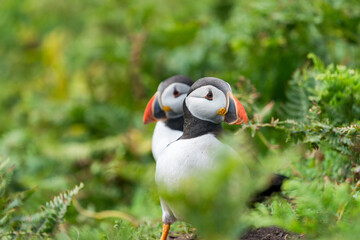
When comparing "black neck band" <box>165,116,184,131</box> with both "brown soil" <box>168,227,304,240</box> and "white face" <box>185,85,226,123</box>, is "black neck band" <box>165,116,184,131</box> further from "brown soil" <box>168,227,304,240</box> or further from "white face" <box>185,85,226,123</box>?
"brown soil" <box>168,227,304,240</box>

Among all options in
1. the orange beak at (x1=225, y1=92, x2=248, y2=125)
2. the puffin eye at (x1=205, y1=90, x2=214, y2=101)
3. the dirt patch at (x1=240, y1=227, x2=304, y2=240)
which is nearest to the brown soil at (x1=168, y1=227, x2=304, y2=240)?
the dirt patch at (x1=240, y1=227, x2=304, y2=240)

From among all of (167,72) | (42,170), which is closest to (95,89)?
(167,72)

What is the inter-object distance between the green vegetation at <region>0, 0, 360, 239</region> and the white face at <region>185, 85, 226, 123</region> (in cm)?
12

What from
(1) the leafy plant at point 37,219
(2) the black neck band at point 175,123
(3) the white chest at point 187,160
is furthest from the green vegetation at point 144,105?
(2) the black neck band at point 175,123

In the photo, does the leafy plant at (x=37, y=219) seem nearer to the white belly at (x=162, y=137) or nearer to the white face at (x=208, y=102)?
the white belly at (x=162, y=137)

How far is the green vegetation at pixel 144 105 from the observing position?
122 cm

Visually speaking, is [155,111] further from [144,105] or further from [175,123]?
[144,105]

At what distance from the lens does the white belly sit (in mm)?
1684

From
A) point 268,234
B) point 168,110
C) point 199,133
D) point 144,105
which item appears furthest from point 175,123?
point 144,105

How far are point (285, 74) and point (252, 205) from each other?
51.1 inches

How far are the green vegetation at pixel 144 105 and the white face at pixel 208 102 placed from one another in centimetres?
12

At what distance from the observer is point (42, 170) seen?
11.0ft

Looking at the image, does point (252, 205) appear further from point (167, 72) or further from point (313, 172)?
point (167, 72)

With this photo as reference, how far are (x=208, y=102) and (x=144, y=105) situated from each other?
7.60 ft
